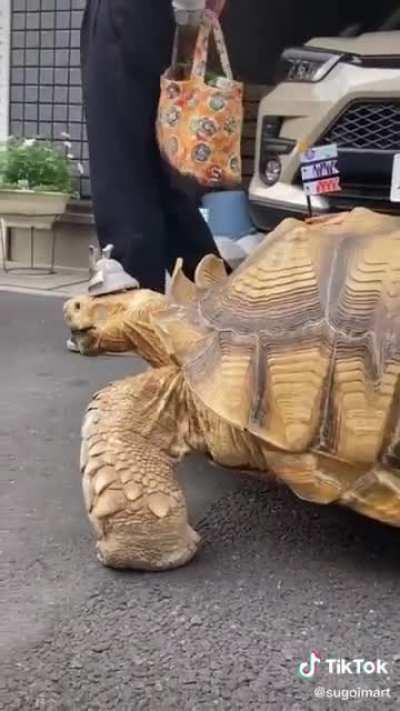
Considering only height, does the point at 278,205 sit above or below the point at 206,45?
below

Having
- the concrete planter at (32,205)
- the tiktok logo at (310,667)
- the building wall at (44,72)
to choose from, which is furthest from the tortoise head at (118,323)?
the building wall at (44,72)

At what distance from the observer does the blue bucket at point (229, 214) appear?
490 cm

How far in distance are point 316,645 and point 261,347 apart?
28.3 inches

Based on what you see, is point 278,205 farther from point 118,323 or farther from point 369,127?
point 118,323

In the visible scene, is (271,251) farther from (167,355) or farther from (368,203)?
(368,203)

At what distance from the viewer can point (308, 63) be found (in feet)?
14.7

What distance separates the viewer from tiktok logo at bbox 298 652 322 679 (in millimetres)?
2186

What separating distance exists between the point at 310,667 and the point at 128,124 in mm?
2512

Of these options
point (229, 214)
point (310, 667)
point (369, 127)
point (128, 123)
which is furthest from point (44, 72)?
point (310, 667)

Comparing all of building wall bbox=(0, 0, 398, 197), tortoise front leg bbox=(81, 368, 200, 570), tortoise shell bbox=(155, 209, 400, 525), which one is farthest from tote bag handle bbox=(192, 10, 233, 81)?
building wall bbox=(0, 0, 398, 197)

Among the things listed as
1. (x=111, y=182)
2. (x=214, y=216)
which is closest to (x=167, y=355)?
(x=111, y=182)

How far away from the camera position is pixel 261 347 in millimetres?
2576

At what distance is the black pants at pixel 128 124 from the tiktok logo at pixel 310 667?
7.11ft

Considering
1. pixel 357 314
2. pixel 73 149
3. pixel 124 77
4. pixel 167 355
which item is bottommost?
pixel 73 149
